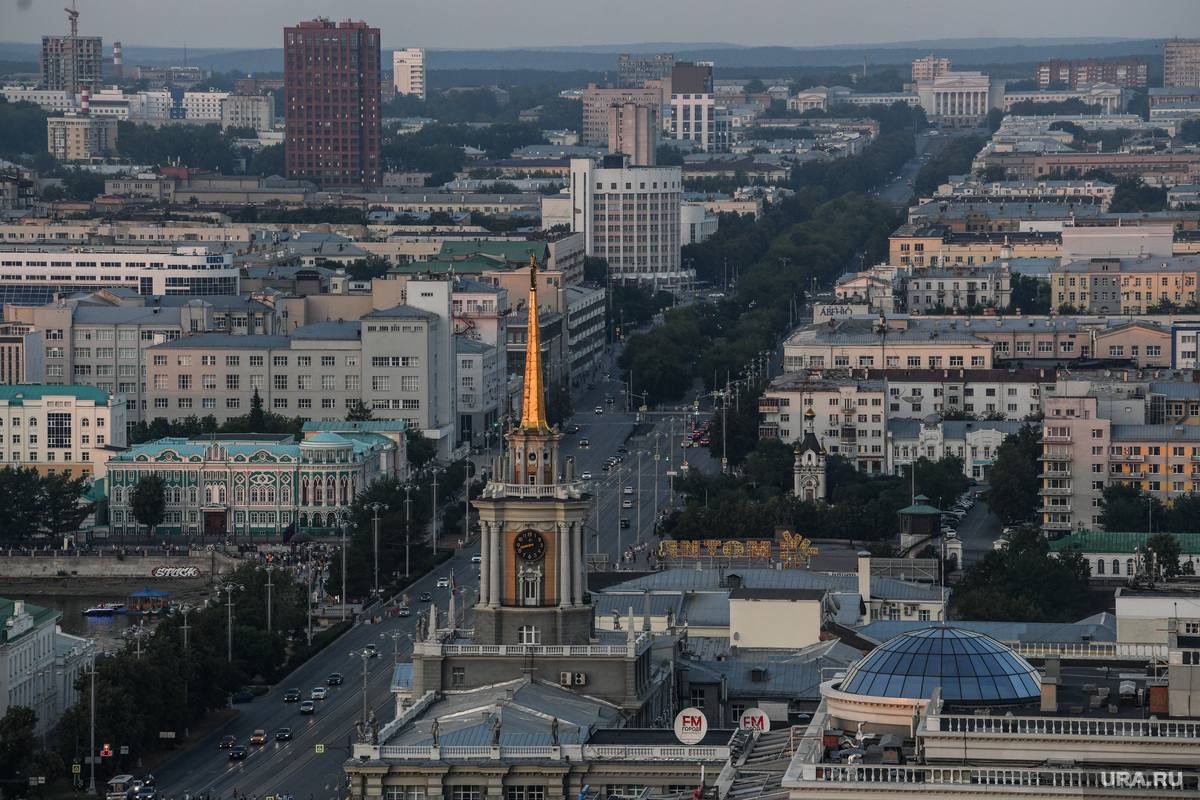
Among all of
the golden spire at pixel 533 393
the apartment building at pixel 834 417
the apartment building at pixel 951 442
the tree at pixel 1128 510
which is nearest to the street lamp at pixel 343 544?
the apartment building at pixel 834 417

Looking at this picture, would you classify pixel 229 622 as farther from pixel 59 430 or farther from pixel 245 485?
pixel 59 430

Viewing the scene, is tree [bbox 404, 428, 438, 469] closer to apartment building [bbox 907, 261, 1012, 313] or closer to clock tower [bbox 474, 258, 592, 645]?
A: apartment building [bbox 907, 261, 1012, 313]

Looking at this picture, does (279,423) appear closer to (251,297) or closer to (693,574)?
(251,297)

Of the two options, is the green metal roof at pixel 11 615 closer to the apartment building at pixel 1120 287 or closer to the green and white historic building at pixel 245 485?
the green and white historic building at pixel 245 485

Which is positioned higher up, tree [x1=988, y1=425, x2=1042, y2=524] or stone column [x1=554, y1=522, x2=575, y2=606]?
stone column [x1=554, y1=522, x2=575, y2=606]

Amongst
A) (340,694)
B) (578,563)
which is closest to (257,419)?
(340,694)

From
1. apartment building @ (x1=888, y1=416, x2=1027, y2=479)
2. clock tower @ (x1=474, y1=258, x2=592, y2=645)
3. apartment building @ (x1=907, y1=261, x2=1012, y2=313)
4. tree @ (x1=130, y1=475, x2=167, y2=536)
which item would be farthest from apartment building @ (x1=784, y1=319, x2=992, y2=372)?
clock tower @ (x1=474, y1=258, x2=592, y2=645)
